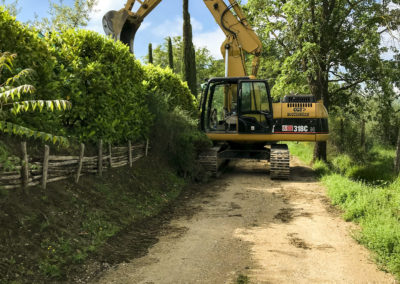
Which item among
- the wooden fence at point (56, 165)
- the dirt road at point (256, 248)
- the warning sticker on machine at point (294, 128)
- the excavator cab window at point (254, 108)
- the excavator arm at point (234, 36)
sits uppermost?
the excavator arm at point (234, 36)

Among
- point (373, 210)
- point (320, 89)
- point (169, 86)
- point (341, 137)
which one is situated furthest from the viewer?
point (341, 137)

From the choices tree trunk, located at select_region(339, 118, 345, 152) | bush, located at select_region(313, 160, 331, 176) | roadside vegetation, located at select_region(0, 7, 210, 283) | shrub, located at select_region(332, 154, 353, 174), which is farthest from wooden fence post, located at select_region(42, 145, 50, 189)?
tree trunk, located at select_region(339, 118, 345, 152)

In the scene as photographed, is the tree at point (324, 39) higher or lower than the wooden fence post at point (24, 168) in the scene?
higher

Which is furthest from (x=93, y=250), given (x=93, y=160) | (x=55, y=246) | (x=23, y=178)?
(x=93, y=160)

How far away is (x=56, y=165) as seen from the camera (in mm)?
5598

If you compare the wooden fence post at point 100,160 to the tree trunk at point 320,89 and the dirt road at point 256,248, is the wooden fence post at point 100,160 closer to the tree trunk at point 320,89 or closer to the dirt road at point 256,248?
the dirt road at point 256,248

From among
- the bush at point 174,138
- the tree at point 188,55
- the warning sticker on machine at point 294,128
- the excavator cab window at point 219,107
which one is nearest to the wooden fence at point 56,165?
the bush at point 174,138

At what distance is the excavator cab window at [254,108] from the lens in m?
11.4

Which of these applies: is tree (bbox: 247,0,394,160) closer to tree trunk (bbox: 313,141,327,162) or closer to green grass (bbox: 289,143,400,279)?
tree trunk (bbox: 313,141,327,162)

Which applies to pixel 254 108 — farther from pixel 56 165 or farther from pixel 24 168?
pixel 24 168

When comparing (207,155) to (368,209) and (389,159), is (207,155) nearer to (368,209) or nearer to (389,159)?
(368,209)

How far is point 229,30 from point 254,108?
11.2 feet

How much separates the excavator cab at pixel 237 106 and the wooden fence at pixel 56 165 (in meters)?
4.47

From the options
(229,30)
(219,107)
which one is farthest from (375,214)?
(229,30)
